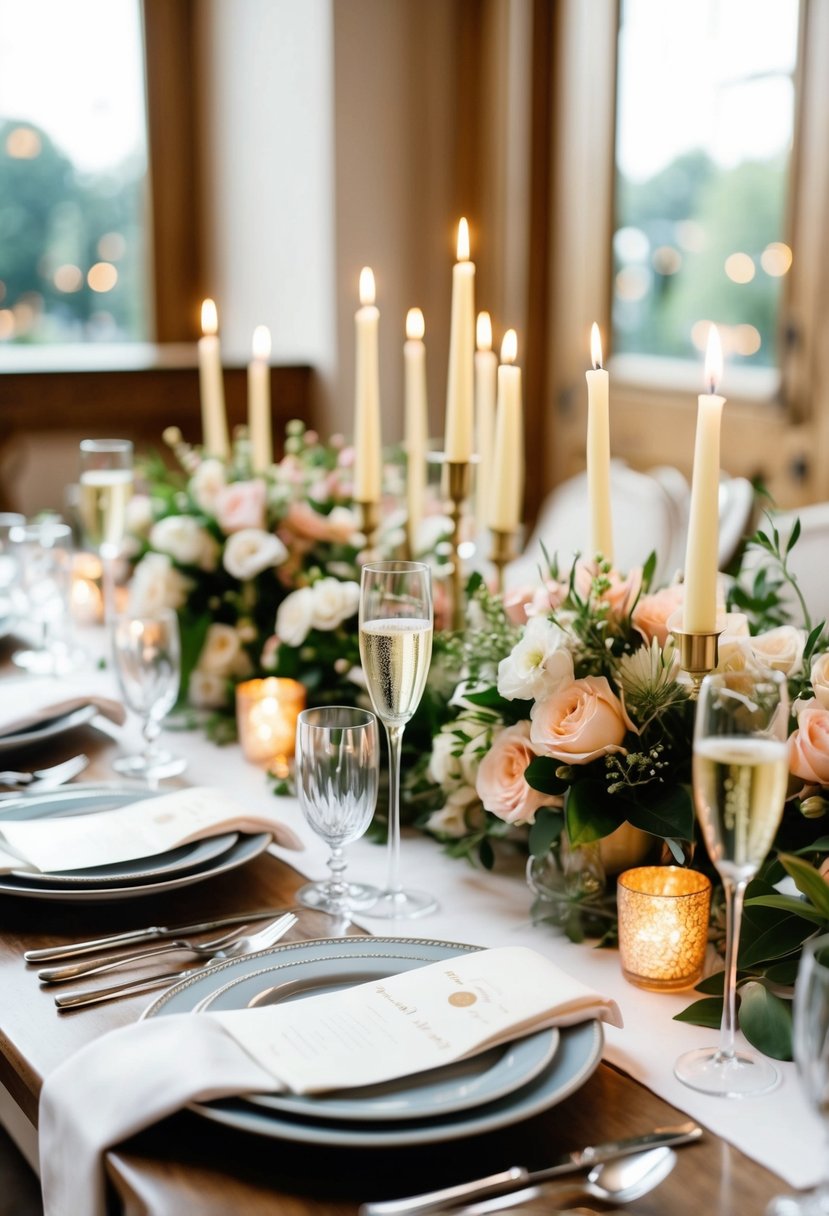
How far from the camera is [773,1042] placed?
897 millimetres

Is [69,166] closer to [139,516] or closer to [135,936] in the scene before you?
[139,516]

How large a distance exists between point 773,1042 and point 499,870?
376 millimetres

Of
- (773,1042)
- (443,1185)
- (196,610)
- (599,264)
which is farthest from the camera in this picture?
(599,264)

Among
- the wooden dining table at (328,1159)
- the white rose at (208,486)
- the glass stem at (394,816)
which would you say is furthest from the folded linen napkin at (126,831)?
the white rose at (208,486)

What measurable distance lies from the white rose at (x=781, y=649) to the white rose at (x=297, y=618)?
591 millimetres

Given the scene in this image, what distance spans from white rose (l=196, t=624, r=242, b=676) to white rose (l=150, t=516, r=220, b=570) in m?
0.09

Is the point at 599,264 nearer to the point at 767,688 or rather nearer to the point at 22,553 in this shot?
the point at 22,553

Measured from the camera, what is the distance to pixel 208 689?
1.71 metres

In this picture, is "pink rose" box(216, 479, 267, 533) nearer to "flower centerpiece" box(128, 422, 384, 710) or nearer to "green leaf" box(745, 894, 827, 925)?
"flower centerpiece" box(128, 422, 384, 710)

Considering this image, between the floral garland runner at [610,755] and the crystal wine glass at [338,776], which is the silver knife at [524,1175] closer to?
the floral garland runner at [610,755]

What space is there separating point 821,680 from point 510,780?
263mm

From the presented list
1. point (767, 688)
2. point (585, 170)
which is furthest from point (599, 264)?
point (767, 688)

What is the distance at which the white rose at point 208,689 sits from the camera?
1.70 meters

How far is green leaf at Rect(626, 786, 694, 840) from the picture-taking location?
1025 millimetres
